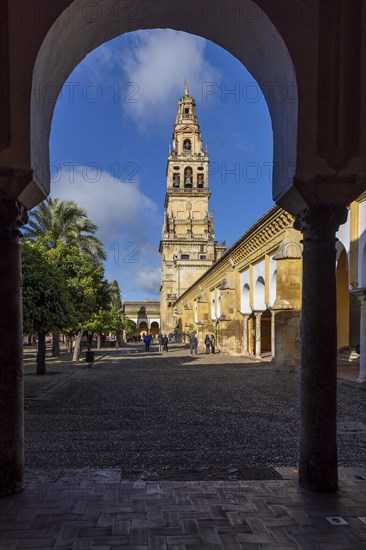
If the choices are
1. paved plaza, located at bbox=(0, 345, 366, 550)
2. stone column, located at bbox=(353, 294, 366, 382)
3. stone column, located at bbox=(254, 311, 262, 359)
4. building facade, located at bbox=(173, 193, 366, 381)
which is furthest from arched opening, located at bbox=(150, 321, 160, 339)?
paved plaza, located at bbox=(0, 345, 366, 550)

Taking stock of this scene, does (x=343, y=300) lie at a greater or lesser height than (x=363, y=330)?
greater

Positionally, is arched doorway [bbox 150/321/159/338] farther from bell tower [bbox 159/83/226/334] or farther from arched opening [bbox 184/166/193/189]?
arched opening [bbox 184/166/193/189]

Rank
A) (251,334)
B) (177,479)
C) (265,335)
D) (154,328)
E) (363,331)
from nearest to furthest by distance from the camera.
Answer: (177,479), (363,331), (251,334), (265,335), (154,328)

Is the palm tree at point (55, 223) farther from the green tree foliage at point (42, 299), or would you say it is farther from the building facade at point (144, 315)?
the building facade at point (144, 315)

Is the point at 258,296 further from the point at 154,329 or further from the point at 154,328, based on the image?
the point at 154,329

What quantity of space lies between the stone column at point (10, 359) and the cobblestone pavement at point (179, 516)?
256 millimetres

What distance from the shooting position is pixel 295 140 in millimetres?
4387

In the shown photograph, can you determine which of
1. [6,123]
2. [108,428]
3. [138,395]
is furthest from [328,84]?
[138,395]

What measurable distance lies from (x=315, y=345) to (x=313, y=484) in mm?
1289

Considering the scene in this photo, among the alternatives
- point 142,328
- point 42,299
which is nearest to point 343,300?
Result: point 42,299

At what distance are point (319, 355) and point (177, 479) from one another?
2.06 metres

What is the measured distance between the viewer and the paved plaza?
11.2 feet

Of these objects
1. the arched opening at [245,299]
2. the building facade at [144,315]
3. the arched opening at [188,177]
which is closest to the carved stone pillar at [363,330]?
the arched opening at [245,299]

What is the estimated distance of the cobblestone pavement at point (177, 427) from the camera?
572cm
